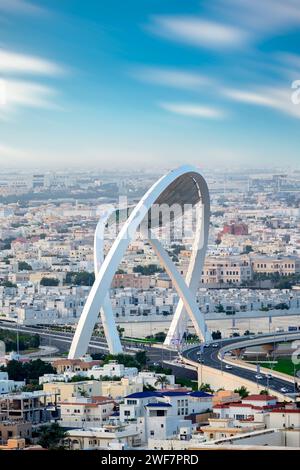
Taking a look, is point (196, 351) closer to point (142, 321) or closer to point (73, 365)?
point (73, 365)

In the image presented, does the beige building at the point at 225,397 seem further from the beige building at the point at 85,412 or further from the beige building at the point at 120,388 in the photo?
the beige building at the point at 85,412

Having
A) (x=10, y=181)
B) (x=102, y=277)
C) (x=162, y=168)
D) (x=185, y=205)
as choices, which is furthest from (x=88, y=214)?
(x=102, y=277)

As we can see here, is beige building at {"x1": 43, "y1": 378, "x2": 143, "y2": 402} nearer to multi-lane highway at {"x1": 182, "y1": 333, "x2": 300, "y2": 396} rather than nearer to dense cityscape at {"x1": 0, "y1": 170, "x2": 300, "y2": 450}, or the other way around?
dense cityscape at {"x1": 0, "y1": 170, "x2": 300, "y2": 450}

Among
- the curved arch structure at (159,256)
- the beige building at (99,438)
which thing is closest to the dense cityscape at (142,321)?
the beige building at (99,438)

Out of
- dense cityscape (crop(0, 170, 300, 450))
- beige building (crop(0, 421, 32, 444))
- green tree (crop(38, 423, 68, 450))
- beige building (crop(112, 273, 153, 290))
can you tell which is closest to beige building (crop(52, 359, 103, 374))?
dense cityscape (crop(0, 170, 300, 450))

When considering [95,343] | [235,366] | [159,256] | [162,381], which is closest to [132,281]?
[95,343]
